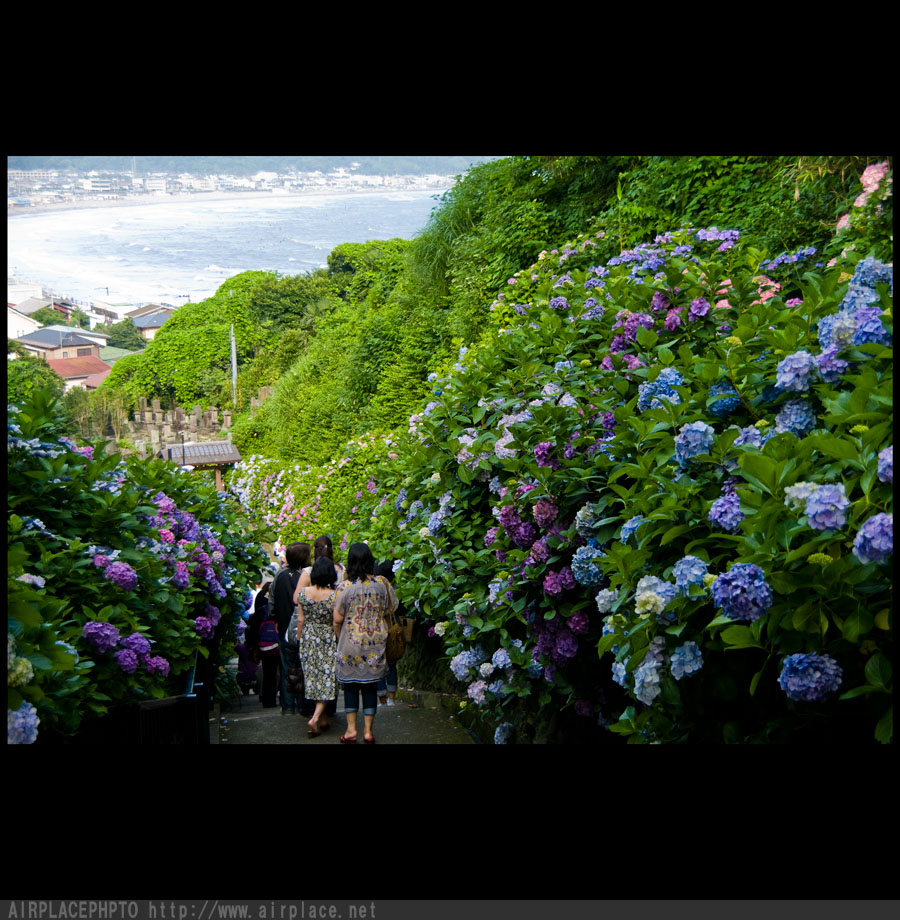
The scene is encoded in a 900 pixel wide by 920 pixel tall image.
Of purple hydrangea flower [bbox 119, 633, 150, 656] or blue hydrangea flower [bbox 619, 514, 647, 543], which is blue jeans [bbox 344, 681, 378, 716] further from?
blue hydrangea flower [bbox 619, 514, 647, 543]

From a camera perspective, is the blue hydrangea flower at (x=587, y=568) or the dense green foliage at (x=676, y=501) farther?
the blue hydrangea flower at (x=587, y=568)

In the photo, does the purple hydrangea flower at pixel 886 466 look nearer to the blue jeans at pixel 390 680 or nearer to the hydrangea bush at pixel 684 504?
the hydrangea bush at pixel 684 504

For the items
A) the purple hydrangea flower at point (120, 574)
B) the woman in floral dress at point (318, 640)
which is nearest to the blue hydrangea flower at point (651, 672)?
the purple hydrangea flower at point (120, 574)

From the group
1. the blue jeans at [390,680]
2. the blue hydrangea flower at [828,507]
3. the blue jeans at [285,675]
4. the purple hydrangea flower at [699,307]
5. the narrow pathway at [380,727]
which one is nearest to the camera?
the blue hydrangea flower at [828,507]

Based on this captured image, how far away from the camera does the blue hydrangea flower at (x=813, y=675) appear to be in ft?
5.51

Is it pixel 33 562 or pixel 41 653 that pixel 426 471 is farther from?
pixel 41 653

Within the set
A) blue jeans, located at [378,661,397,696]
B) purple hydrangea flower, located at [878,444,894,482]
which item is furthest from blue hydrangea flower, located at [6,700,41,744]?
blue jeans, located at [378,661,397,696]

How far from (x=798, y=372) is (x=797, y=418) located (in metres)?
0.11

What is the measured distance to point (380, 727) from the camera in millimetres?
5191

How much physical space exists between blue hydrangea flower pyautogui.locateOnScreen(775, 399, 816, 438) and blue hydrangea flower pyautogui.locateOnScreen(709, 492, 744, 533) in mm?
206

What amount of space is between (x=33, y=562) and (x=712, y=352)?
2.23 meters

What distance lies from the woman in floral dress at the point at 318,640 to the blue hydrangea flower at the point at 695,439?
3170 mm
